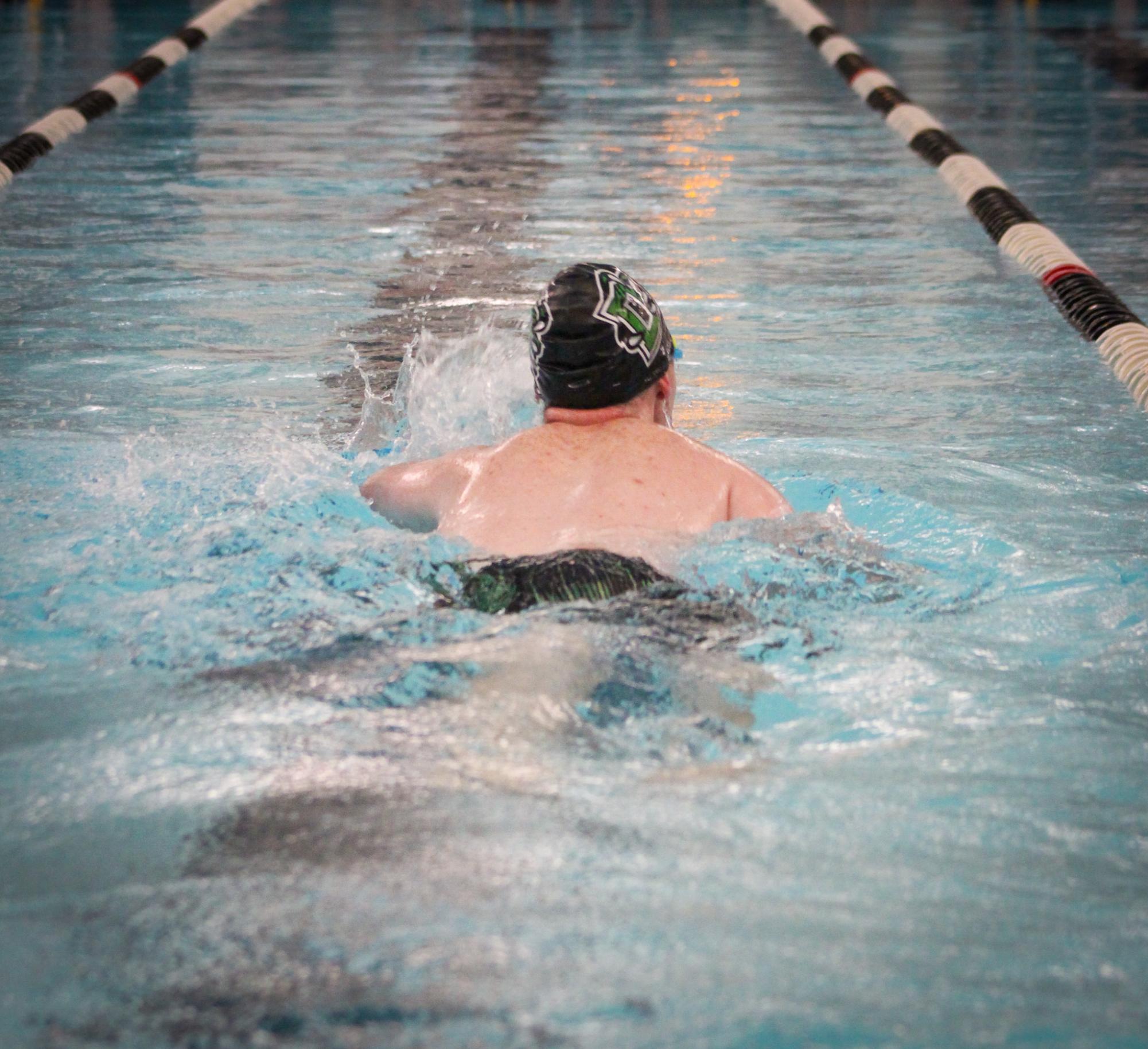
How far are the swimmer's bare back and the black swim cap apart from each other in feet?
0.23

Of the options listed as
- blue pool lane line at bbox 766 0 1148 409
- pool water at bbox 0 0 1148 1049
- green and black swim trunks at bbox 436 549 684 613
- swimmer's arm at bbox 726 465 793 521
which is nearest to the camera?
pool water at bbox 0 0 1148 1049

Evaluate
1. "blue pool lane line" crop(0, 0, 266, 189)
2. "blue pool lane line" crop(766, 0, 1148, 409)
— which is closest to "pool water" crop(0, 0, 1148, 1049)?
"blue pool lane line" crop(766, 0, 1148, 409)

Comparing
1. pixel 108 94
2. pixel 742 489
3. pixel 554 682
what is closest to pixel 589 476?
pixel 742 489

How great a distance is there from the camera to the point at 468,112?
33.4 ft

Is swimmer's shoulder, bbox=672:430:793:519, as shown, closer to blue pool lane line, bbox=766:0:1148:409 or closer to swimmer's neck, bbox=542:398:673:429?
swimmer's neck, bbox=542:398:673:429

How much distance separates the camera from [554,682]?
2.60 metres

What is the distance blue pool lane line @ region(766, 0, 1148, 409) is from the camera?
5.30 meters

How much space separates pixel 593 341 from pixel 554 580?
21.4 inches

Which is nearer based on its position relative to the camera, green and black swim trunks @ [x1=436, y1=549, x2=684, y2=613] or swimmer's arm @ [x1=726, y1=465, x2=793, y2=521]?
green and black swim trunks @ [x1=436, y1=549, x2=684, y2=613]

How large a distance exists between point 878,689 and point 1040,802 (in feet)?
1.46

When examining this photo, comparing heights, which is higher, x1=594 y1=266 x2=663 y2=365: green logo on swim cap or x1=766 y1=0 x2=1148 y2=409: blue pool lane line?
x1=594 y1=266 x2=663 y2=365: green logo on swim cap

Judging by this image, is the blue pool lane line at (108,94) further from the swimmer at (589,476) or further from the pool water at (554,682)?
the swimmer at (589,476)

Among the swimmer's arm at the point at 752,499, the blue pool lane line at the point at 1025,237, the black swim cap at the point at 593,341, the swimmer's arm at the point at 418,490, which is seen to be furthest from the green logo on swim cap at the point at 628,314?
the blue pool lane line at the point at 1025,237

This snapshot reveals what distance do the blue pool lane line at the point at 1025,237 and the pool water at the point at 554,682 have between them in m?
0.12
